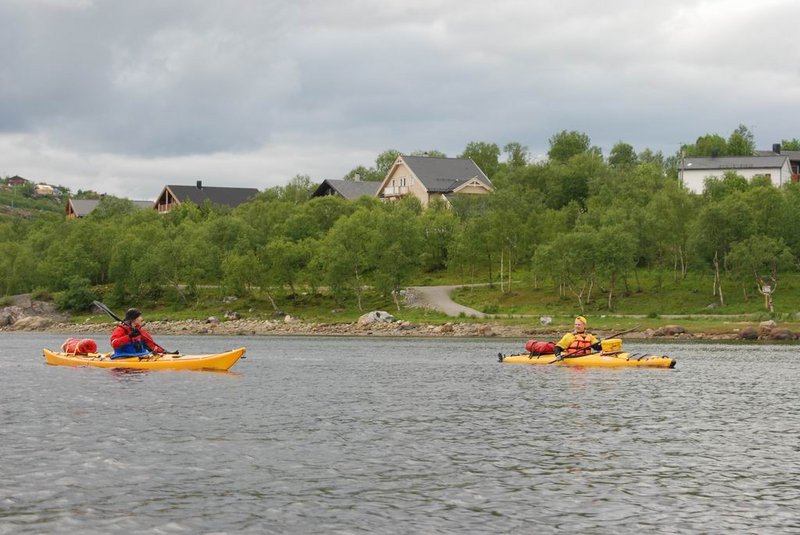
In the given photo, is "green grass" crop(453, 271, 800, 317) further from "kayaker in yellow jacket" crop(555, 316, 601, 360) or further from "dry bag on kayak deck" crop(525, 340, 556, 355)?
A: "kayaker in yellow jacket" crop(555, 316, 601, 360)

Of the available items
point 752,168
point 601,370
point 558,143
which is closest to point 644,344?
point 601,370

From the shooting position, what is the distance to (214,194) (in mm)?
177125

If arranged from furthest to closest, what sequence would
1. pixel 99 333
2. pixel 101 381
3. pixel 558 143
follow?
pixel 558 143 → pixel 99 333 → pixel 101 381

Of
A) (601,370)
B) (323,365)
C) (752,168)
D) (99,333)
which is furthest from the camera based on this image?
(752,168)

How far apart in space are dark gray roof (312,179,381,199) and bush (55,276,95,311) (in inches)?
1846

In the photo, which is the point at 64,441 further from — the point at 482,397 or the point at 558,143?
the point at 558,143

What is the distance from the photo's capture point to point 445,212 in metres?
122

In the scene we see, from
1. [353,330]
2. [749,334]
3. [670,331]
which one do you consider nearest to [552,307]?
[670,331]

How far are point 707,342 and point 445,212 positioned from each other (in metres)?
57.3

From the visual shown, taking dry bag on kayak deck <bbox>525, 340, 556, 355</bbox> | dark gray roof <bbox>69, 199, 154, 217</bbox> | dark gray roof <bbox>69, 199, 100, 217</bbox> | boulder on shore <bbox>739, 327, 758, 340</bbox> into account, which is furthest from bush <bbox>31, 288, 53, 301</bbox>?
dry bag on kayak deck <bbox>525, 340, 556, 355</bbox>

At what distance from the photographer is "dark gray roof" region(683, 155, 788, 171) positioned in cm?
13100

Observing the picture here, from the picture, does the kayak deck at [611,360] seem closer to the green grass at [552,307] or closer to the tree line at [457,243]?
the green grass at [552,307]

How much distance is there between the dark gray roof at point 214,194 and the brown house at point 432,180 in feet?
110

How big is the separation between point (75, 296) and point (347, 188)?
2023 inches
